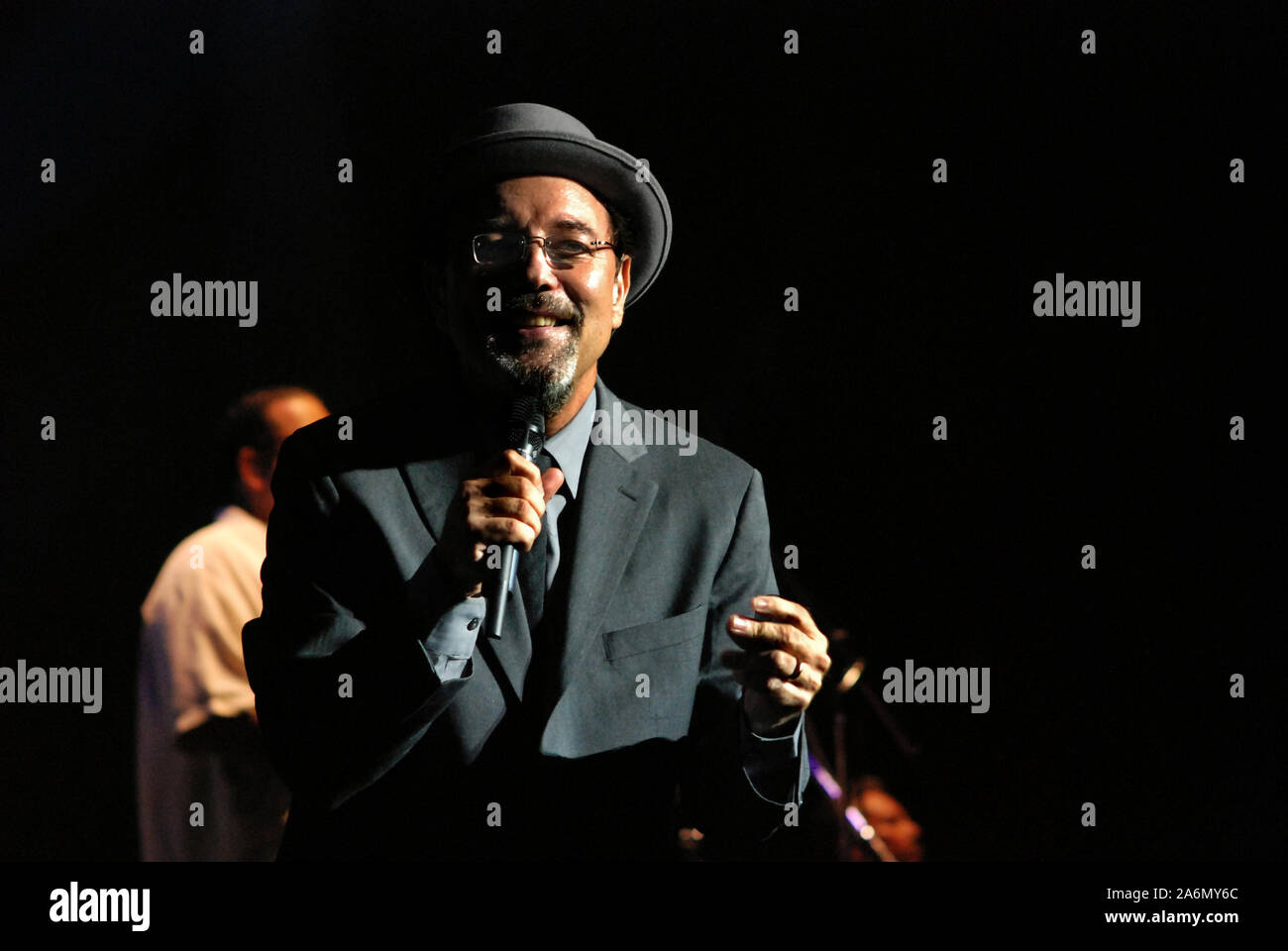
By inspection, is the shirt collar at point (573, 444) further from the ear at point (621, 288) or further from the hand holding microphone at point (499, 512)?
the hand holding microphone at point (499, 512)

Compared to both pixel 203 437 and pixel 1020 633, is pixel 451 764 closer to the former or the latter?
pixel 203 437

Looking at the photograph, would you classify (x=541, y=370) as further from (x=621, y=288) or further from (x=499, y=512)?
(x=499, y=512)

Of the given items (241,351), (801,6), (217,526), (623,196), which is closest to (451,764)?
(217,526)

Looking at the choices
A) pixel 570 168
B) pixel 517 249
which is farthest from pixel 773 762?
pixel 570 168

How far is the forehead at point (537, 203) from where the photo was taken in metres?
2.30

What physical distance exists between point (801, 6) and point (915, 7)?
0.27 m

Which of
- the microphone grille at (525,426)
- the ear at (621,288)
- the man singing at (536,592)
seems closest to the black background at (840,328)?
the ear at (621,288)

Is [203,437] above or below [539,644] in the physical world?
above

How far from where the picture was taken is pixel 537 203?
230 cm

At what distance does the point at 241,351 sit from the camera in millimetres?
2543

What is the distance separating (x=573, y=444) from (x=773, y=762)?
2.59 feet

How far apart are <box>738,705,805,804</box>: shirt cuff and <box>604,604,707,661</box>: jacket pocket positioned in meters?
0.21

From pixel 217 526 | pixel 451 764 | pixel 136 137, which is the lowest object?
pixel 451 764

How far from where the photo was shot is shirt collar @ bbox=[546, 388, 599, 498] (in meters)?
2.41
